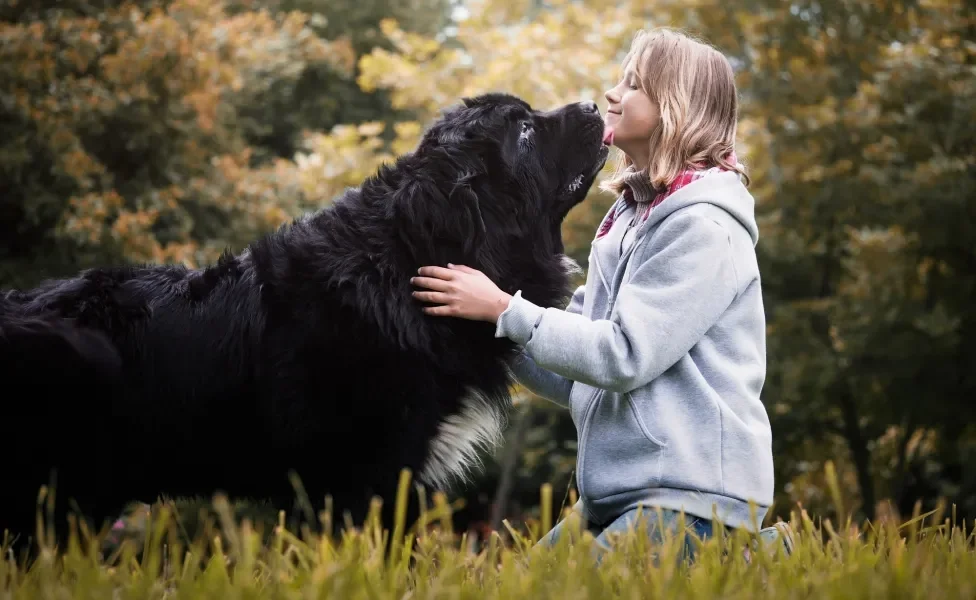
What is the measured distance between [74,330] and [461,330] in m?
1.17

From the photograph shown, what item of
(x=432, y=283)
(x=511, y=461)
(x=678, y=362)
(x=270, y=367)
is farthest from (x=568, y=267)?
(x=511, y=461)

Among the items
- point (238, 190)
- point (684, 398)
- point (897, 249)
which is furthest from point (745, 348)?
point (238, 190)

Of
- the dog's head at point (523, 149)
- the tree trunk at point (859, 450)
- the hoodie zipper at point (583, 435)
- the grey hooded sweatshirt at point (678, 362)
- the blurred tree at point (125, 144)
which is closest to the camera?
the grey hooded sweatshirt at point (678, 362)

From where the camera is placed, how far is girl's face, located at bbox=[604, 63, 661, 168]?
114 inches

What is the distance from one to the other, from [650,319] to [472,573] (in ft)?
2.79

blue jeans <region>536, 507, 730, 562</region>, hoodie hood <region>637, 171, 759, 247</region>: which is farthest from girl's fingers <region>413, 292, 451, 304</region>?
blue jeans <region>536, 507, 730, 562</region>

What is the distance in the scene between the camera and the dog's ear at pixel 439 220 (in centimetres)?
292

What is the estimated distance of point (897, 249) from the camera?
9742mm

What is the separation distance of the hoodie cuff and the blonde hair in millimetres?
561

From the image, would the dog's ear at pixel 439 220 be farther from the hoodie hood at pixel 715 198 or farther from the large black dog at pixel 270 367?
the hoodie hood at pixel 715 198

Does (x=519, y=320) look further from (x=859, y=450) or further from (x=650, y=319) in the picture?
(x=859, y=450)

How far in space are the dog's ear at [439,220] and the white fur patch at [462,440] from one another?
18.6 inches

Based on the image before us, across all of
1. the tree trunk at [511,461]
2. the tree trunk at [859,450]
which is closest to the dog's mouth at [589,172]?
the tree trunk at [511,461]

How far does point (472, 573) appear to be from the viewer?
2.16m
